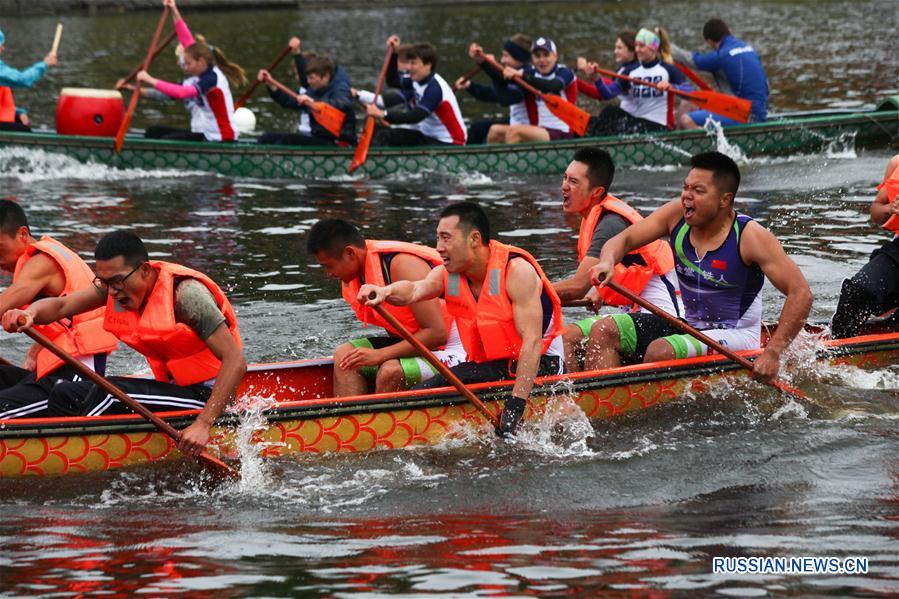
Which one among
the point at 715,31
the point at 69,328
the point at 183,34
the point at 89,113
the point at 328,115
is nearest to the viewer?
the point at 69,328

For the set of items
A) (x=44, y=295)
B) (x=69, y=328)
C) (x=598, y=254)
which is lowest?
(x=69, y=328)

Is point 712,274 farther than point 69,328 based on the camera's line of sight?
Yes

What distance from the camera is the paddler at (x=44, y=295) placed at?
8281 millimetres

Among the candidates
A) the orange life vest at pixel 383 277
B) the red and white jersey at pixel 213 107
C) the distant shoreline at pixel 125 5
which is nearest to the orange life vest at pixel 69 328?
the orange life vest at pixel 383 277

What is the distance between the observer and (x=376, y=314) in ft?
29.3

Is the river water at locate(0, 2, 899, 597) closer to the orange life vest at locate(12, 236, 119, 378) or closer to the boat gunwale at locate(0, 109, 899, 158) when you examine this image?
the orange life vest at locate(12, 236, 119, 378)

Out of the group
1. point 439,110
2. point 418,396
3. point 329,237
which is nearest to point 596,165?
point 329,237

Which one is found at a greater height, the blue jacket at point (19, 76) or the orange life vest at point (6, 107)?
the blue jacket at point (19, 76)

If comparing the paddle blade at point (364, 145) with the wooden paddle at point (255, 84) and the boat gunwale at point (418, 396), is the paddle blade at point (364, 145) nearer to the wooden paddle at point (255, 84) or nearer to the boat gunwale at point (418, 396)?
the wooden paddle at point (255, 84)

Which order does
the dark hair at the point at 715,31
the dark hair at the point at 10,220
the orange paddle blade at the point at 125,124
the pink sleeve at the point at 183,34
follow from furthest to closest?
the dark hair at the point at 715,31, the pink sleeve at the point at 183,34, the orange paddle blade at the point at 125,124, the dark hair at the point at 10,220

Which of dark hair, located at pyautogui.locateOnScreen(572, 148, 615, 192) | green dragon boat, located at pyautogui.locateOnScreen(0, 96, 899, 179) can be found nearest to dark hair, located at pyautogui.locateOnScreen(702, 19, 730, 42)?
green dragon boat, located at pyautogui.locateOnScreen(0, 96, 899, 179)

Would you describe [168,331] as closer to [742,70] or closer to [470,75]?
[470,75]

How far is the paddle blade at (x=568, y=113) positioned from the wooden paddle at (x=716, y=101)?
2.04 ft

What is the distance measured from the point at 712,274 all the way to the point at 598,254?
2.63ft
